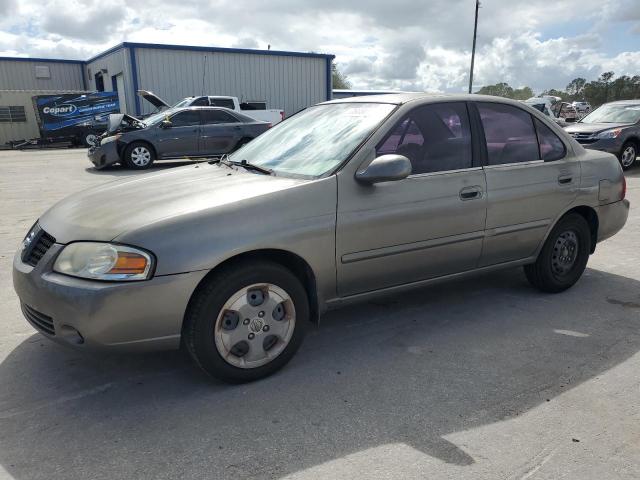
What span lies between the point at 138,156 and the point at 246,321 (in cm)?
1094

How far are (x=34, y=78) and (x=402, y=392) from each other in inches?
1441

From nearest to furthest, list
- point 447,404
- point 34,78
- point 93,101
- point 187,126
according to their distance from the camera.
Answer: point 447,404 → point 187,126 → point 93,101 → point 34,78

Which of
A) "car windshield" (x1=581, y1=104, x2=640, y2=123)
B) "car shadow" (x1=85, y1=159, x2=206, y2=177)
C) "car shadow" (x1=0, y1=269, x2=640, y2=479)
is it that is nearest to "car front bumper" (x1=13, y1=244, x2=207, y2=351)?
"car shadow" (x1=0, y1=269, x2=640, y2=479)

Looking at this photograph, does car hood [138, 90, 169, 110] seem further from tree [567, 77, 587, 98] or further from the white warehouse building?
tree [567, 77, 587, 98]

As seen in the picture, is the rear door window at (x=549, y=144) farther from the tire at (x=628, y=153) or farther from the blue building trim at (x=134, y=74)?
the blue building trim at (x=134, y=74)

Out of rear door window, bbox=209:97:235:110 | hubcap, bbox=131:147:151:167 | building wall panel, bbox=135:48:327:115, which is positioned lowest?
hubcap, bbox=131:147:151:167

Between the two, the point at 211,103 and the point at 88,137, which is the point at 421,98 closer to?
the point at 211,103

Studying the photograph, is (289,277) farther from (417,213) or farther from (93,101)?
(93,101)

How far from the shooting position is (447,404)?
284 cm

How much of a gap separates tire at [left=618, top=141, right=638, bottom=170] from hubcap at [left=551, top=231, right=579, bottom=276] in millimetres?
9578

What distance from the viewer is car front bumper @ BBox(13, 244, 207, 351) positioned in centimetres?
258

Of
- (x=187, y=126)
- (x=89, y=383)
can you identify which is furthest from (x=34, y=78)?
(x=89, y=383)

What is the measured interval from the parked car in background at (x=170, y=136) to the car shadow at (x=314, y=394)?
9890mm

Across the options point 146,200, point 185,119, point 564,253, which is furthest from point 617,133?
point 146,200
